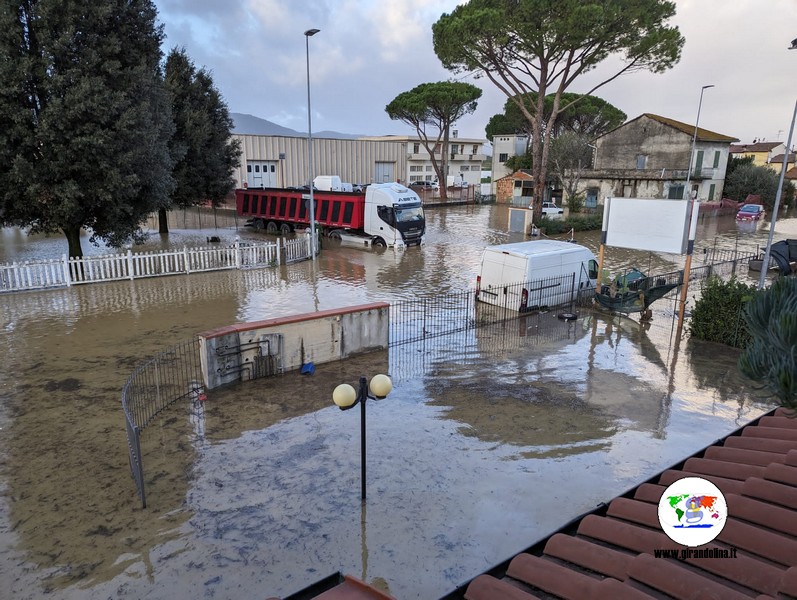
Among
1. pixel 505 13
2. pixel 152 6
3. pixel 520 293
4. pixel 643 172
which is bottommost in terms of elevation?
pixel 520 293

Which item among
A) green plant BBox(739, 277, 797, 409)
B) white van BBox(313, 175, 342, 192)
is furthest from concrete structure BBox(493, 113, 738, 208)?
green plant BBox(739, 277, 797, 409)

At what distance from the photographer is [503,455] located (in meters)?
8.36

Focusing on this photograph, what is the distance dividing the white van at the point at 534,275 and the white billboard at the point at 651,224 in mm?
1302

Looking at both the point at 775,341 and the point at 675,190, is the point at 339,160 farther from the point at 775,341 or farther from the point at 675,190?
the point at 775,341

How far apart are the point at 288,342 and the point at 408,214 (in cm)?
1712

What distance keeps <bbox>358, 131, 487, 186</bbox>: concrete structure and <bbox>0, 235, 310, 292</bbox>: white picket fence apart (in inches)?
1530

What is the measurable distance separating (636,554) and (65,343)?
13.3m

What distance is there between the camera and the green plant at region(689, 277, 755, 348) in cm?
1351

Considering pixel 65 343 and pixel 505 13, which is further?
pixel 505 13

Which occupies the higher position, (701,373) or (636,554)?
(636,554)

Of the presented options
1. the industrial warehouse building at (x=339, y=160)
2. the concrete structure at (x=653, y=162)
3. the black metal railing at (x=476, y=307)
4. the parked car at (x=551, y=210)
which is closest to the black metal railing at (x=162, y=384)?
the black metal railing at (x=476, y=307)

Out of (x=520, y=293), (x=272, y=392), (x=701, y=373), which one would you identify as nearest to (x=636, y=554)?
(x=272, y=392)

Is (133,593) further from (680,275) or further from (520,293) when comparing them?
(680,275)

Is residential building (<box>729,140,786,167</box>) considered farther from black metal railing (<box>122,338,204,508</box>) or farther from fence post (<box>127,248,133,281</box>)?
black metal railing (<box>122,338,204,508</box>)
